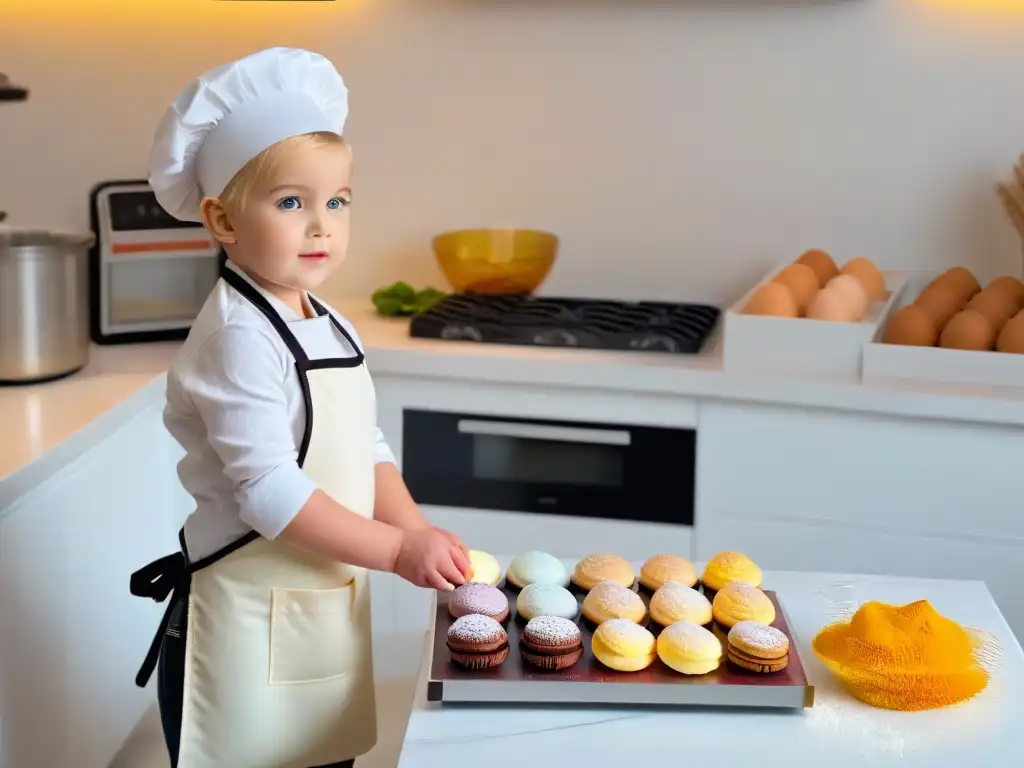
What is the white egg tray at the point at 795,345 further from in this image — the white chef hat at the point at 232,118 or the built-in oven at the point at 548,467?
the white chef hat at the point at 232,118

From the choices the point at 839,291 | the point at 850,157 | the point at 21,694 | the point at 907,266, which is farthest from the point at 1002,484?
the point at 21,694

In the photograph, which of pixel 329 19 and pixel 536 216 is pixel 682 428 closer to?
pixel 536 216

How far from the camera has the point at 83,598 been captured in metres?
1.76

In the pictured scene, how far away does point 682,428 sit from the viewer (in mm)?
2082

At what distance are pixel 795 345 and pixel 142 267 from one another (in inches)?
47.0

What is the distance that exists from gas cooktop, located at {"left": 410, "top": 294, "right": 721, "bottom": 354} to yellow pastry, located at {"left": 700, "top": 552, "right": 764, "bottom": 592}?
33.1 inches

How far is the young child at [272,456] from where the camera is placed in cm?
117

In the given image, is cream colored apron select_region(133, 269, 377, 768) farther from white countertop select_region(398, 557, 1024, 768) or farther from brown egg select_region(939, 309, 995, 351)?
brown egg select_region(939, 309, 995, 351)

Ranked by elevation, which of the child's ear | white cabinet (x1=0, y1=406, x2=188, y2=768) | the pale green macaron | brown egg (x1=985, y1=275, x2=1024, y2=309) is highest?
the child's ear

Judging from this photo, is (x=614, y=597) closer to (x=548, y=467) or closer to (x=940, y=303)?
(x=548, y=467)

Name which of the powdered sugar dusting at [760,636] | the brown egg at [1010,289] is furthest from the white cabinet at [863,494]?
the powdered sugar dusting at [760,636]

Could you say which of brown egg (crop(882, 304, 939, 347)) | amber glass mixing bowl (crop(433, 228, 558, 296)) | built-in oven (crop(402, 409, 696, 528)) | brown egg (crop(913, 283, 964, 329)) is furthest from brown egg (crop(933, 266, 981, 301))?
amber glass mixing bowl (crop(433, 228, 558, 296))

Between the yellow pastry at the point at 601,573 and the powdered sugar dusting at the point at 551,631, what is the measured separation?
0.15m

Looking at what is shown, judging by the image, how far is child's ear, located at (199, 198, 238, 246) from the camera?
119cm
